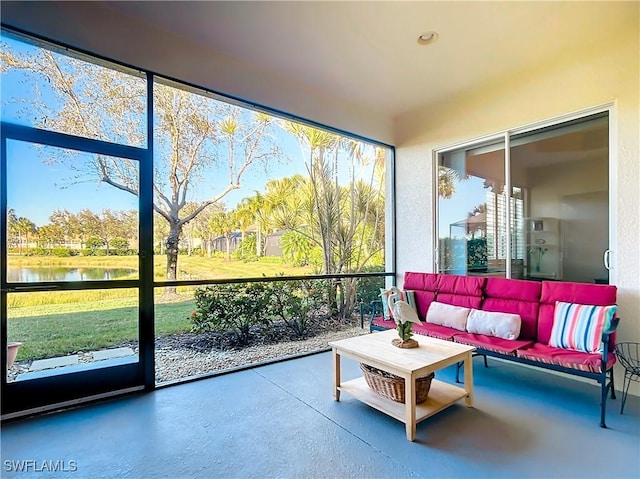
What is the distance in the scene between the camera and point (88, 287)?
2.62 meters

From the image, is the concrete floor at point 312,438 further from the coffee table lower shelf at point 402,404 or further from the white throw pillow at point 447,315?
the white throw pillow at point 447,315

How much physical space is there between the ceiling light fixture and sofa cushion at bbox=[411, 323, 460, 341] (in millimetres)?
2654

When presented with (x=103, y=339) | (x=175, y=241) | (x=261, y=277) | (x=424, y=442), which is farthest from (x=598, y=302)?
(x=103, y=339)

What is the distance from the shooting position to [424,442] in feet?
6.77

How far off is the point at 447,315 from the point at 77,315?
335cm

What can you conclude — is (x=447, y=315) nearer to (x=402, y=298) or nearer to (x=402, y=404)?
(x=402, y=298)

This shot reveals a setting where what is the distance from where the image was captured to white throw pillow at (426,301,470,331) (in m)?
3.34

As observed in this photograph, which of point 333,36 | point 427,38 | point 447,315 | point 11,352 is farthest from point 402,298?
point 11,352

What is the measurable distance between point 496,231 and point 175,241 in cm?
349

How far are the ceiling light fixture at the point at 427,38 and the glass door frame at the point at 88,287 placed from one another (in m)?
2.43

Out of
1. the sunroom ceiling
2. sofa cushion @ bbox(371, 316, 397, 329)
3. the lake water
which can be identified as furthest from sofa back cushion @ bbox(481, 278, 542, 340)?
the lake water

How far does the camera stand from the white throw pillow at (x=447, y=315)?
11.0 feet

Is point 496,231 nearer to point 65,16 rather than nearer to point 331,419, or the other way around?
point 331,419

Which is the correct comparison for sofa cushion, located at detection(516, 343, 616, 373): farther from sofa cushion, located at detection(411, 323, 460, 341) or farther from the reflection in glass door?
the reflection in glass door
